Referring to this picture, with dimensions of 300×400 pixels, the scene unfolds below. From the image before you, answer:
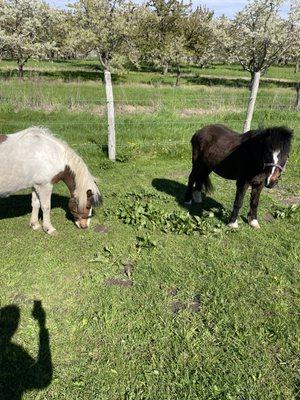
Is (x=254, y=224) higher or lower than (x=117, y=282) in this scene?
higher

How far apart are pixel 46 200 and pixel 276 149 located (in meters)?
3.62

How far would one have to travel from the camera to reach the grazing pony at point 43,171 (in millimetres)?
5039

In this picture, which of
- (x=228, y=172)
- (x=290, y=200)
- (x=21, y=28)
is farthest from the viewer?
(x=21, y=28)

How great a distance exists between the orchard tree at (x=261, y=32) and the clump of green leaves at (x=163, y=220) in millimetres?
23289

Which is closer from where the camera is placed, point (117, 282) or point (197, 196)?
point (117, 282)

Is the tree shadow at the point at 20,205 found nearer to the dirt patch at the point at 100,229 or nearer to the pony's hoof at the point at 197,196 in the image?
the dirt patch at the point at 100,229

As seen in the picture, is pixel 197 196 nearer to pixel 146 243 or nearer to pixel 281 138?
pixel 146 243

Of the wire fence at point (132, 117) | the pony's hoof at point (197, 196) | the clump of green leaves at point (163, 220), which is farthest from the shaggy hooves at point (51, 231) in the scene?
the wire fence at point (132, 117)

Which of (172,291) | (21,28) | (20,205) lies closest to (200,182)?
(172,291)

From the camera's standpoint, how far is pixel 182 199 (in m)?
7.18

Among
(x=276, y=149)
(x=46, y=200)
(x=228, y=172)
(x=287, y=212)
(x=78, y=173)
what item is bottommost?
(x=287, y=212)

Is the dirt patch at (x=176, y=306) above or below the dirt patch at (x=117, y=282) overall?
above

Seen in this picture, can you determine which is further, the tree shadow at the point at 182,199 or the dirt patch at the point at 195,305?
the tree shadow at the point at 182,199

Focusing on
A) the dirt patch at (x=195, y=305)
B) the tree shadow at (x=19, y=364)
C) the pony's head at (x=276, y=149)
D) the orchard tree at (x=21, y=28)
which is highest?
the orchard tree at (x=21, y=28)
